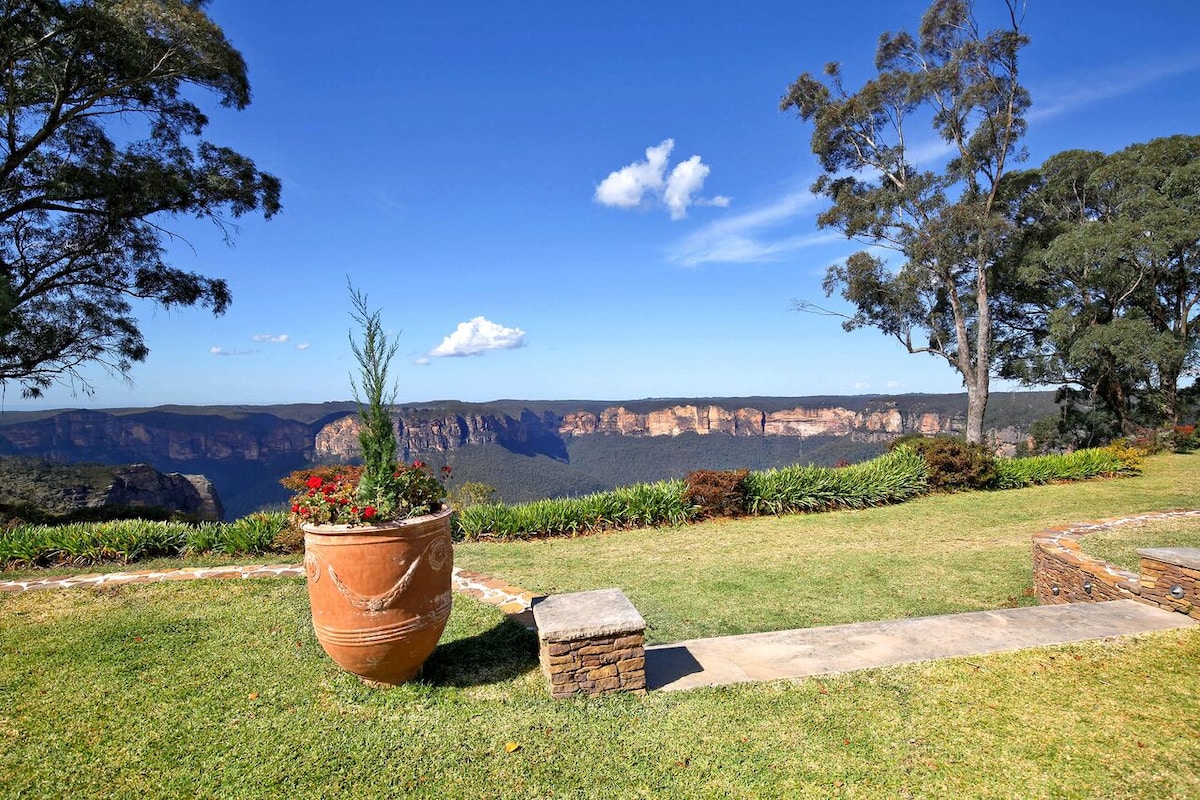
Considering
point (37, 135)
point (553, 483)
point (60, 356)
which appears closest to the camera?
point (37, 135)

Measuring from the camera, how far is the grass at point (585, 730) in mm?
2551

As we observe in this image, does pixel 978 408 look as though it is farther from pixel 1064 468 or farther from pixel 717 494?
pixel 717 494

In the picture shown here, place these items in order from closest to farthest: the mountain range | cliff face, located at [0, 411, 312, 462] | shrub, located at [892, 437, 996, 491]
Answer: shrub, located at [892, 437, 996, 491] < the mountain range < cliff face, located at [0, 411, 312, 462]

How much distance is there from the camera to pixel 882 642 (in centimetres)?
395

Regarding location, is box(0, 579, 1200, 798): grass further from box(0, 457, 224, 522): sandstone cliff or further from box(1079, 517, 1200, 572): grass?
box(0, 457, 224, 522): sandstone cliff

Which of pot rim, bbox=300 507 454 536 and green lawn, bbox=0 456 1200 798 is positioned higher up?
pot rim, bbox=300 507 454 536

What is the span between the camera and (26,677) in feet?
12.4

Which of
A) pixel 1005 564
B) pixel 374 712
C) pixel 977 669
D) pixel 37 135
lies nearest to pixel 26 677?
pixel 374 712

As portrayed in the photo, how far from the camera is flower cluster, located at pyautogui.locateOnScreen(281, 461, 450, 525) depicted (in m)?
3.20

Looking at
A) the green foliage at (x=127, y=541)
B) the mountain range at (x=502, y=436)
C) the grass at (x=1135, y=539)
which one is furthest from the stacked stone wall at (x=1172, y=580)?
the mountain range at (x=502, y=436)

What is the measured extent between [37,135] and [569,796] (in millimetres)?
12999

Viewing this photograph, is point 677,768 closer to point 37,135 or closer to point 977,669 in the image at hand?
point 977,669

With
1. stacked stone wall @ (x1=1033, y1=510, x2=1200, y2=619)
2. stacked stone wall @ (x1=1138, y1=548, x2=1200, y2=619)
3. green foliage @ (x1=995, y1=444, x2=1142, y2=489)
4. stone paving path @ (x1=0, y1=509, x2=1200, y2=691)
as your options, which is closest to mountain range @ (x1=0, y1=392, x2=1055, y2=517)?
green foliage @ (x1=995, y1=444, x2=1142, y2=489)

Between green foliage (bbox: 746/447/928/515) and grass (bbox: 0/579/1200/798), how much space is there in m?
6.72
